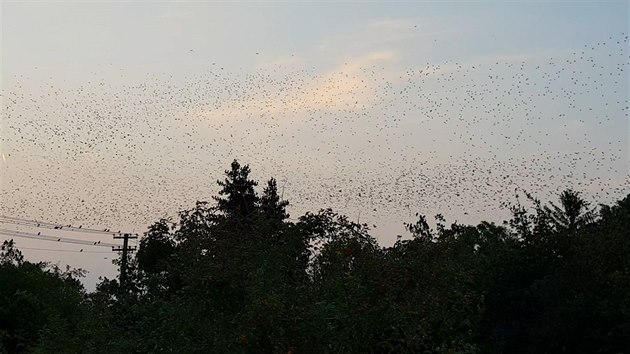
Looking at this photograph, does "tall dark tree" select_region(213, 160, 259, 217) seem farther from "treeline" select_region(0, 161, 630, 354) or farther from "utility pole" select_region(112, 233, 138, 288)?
"treeline" select_region(0, 161, 630, 354)

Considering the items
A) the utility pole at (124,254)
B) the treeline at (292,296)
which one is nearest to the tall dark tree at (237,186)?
the utility pole at (124,254)

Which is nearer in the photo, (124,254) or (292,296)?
(292,296)

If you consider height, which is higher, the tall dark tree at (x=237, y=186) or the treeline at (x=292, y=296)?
the tall dark tree at (x=237, y=186)

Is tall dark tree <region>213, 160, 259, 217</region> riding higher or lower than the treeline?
higher

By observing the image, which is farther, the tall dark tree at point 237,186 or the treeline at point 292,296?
the tall dark tree at point 237,186

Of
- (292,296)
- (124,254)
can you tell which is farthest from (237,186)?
(292,296)

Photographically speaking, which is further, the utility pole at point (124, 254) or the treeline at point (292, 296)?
the utility pole at point (124, 254)

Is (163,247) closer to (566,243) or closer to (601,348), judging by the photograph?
(566,243)

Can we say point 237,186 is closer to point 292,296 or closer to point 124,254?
point 124,254

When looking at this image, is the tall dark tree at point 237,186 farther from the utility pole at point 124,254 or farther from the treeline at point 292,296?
the treeline at point 292,296

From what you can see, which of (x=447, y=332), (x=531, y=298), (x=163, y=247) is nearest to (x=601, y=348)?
(x=531, y=298)

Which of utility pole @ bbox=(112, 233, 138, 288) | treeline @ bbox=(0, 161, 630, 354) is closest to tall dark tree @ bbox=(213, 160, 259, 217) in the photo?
utility pole @ bbox=(112, 233, 138, 288)

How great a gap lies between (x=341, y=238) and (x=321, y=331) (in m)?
1.82

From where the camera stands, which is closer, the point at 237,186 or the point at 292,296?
the point at 292,296
